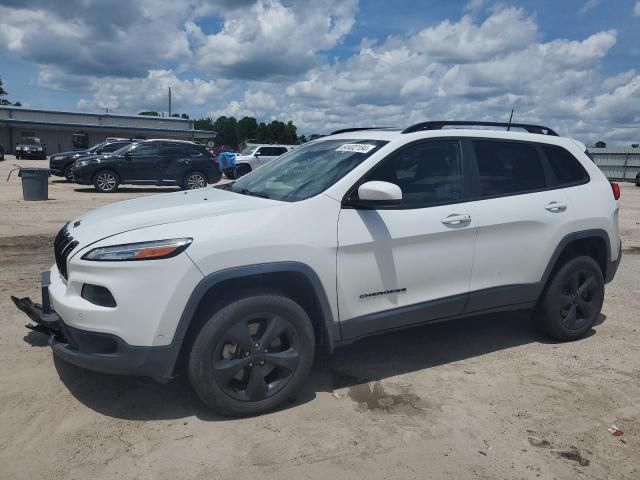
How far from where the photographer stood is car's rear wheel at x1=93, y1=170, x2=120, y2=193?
17.1m

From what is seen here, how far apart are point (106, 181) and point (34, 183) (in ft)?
10.3

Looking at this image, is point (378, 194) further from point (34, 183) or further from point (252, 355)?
point (34, 183)

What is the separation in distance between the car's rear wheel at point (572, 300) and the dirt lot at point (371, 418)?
0.59ft

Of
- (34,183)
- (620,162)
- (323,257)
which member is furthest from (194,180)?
(620,162)

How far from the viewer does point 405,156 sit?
401cm

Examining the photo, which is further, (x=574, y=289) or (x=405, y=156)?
(x=574, y=289)

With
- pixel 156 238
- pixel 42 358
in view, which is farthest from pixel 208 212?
pixel 42 358

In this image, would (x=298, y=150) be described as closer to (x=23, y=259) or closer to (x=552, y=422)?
(x=552, y=422)

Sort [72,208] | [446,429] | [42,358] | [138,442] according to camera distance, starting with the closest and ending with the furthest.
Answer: [138,442]
[446,429]
[42,358]
[72,208]

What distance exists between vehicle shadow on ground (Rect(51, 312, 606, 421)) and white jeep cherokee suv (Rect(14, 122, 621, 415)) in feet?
1.23

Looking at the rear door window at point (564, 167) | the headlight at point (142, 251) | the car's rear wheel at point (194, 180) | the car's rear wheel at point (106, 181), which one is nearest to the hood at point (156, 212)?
the headlight at point (142, 251)

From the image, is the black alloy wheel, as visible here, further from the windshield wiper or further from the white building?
the white building

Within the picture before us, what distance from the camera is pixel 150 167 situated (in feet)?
57.7

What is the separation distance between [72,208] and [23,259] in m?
6.02
